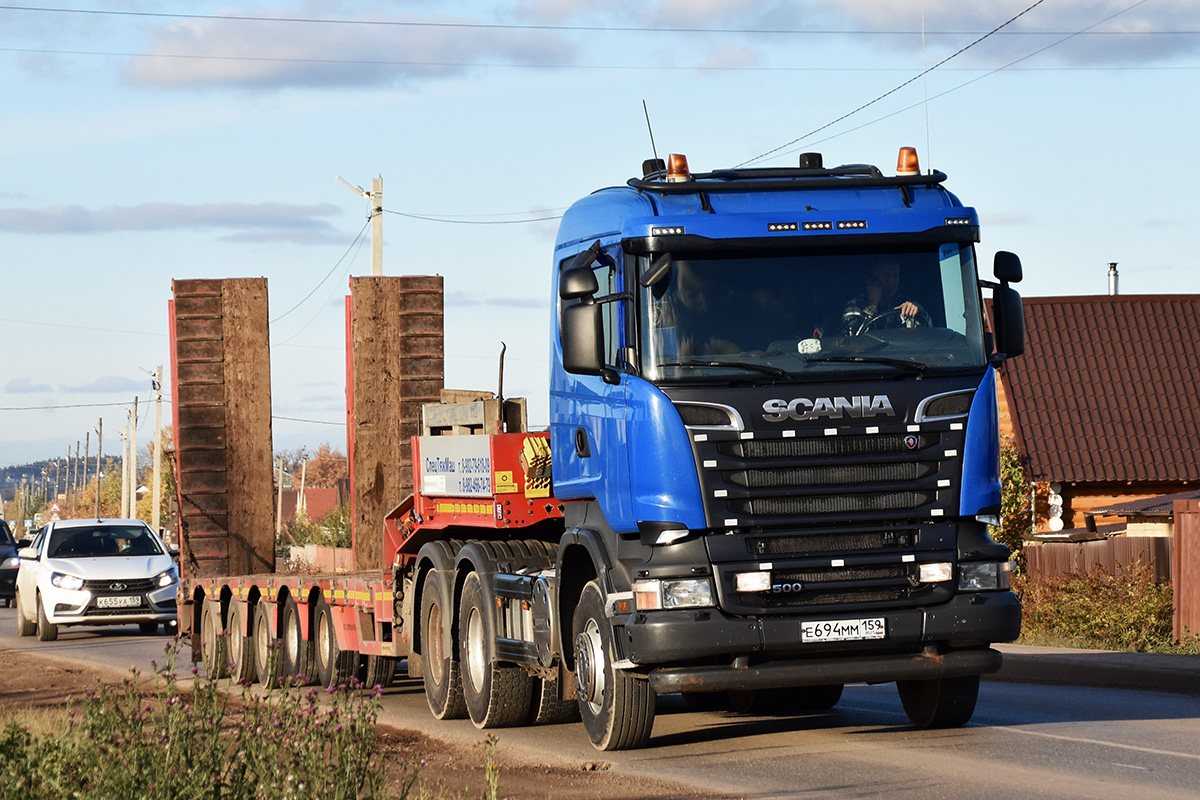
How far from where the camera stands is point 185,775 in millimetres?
7180

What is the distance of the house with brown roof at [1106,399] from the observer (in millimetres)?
30078

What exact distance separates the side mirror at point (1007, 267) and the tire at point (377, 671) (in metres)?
7.76

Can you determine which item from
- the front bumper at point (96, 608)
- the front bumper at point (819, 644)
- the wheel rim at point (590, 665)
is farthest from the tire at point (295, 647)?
the front bumper at point (96, 608)

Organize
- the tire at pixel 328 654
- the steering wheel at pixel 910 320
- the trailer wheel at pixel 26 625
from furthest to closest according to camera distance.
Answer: the trailer wheel at pixel 26 625, the tire at pixel 328 654, the steering wheel at pixel 910 320

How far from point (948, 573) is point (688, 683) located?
5.73 ft

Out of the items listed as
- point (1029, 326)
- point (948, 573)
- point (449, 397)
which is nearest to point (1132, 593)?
point (449, 397)

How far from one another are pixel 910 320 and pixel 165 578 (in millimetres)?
16902

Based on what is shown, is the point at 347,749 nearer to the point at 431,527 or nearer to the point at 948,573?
the point at 948,573

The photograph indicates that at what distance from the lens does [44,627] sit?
24406mm

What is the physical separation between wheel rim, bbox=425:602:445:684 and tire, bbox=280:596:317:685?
10.3 ft

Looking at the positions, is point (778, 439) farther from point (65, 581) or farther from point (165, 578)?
point (65, 581)

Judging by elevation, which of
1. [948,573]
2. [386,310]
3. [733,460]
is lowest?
[948,573]

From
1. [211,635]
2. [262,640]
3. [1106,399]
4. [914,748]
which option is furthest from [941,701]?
[1106,399]

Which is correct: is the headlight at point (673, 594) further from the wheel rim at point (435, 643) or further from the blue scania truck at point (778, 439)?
the wheel rim at point (435, 643)
